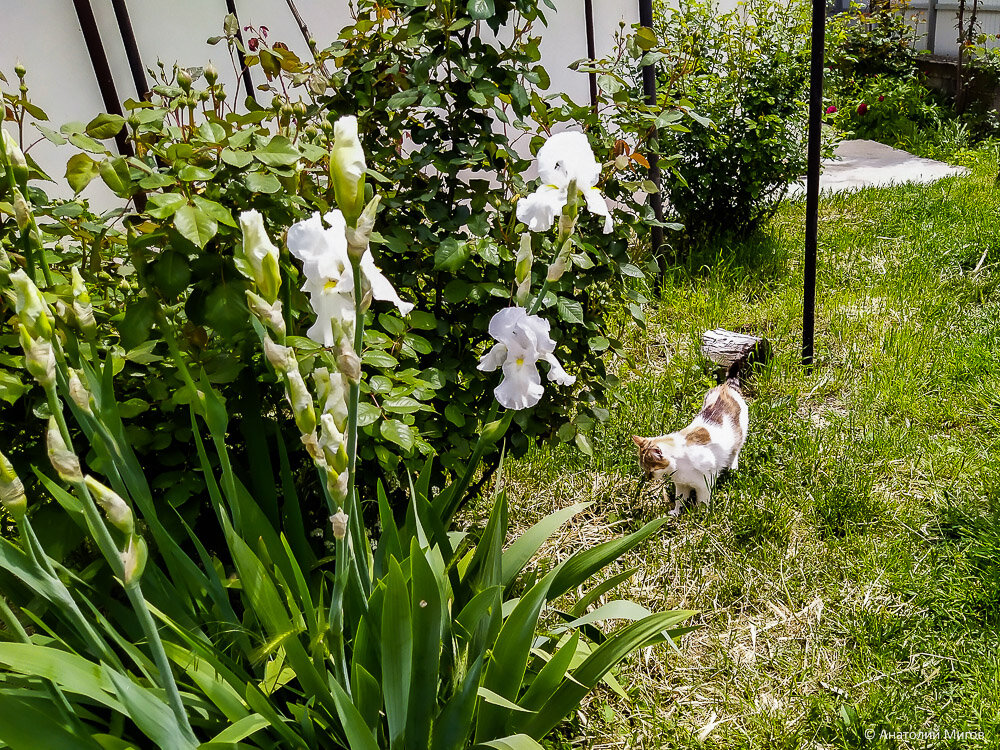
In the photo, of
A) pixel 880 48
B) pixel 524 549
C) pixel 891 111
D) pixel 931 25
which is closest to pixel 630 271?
pixel 524 549

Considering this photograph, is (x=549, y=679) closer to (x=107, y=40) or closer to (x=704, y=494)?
(x=704, y=494)

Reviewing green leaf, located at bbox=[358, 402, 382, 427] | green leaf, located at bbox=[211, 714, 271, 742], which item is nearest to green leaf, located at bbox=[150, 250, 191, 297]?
green leaf, located at bbox=[358, 402, 382, 427]

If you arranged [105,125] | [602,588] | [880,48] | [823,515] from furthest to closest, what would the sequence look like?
[880,48] < [823,515] < [602,588] < [105,125]

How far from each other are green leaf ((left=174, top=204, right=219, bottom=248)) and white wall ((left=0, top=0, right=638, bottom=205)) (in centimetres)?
145

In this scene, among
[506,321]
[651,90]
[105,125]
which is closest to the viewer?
[506,321]

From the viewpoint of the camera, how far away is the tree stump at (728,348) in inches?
101

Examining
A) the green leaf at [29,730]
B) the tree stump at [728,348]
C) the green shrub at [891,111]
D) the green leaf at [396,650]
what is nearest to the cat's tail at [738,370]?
the tree stump at [728,348]

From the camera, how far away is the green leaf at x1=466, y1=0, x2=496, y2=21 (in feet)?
4.80

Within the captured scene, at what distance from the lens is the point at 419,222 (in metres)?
1.77

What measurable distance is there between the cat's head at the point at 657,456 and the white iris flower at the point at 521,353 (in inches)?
39.3

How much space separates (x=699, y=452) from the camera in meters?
2.08

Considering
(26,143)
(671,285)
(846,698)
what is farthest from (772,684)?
(26,143)

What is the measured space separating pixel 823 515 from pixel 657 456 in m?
0.48

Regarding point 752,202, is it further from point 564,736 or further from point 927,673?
point 564,736
